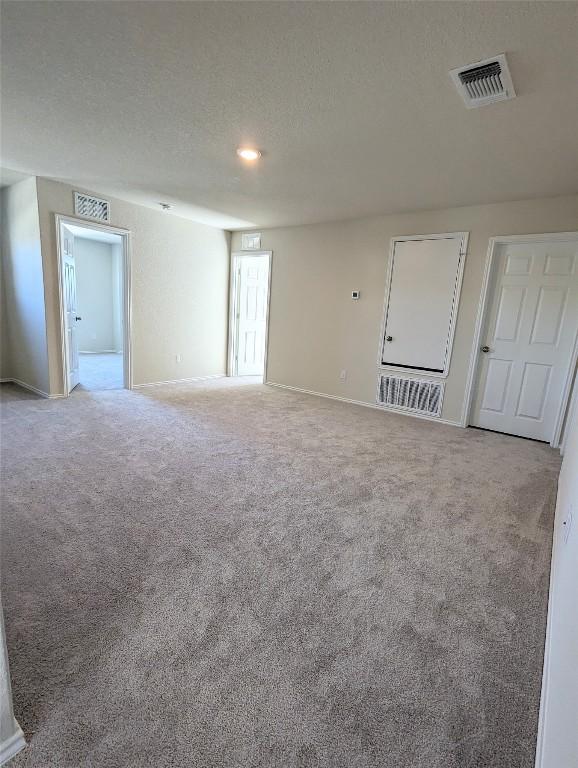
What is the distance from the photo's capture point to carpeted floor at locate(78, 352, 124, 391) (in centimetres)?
536

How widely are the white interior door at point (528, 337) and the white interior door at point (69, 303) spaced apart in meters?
5.08

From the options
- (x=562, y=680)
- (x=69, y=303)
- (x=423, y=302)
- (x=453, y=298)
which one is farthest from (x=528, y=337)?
(x=69, y=303)

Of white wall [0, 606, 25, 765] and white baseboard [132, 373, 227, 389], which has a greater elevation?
white wall [0, 606, 25, 765]

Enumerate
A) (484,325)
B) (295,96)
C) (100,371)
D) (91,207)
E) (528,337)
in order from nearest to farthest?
(295,96) → (528,337) → (484,325) → (91,207) → (100,371)

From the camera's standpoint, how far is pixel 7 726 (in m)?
1.01

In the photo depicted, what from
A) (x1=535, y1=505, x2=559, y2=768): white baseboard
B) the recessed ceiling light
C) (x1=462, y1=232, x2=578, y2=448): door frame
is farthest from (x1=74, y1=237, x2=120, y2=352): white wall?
(x1=535, y1=505, x2=559, y2=768): white baseboard

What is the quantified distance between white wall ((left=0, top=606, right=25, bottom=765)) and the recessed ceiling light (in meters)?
3.24

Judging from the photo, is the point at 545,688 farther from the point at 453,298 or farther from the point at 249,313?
the point at 249,313

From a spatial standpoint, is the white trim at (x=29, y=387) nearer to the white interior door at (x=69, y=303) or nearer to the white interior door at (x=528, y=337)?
the white interior door at (x=69, y=303)

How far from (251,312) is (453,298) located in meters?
3.56

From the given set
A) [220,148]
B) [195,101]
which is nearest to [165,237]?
[220,148]

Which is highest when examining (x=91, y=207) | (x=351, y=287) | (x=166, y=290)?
(x=91, y=207)

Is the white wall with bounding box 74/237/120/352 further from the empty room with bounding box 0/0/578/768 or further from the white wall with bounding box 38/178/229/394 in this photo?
the white wall with bounding box 38/178/229/394

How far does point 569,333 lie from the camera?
3713 mm
